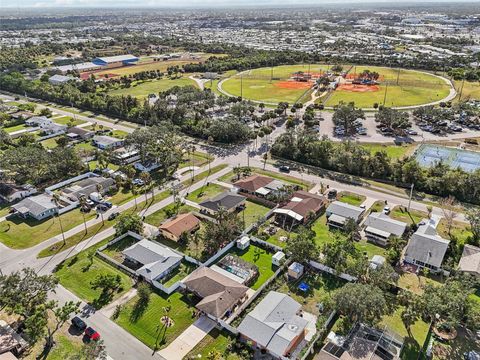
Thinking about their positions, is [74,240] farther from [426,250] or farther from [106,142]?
[426,250]

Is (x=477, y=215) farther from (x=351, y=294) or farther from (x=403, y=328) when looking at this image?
(x=351, y=294)

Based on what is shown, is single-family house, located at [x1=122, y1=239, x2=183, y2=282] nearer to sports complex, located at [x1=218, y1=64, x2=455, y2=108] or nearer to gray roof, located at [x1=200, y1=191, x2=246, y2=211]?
gray roof, located at [x1=200, y1=191, x2=246, y2=211]

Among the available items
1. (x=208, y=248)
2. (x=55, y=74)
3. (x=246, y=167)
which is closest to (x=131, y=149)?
(x=246, y=167)

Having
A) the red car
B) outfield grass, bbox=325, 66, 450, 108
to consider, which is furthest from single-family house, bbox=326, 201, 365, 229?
outfield grass, bbox=325, 66, 450, 108

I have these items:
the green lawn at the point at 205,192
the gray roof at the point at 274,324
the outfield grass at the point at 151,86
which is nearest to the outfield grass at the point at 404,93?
the outfield grass at the point at 151,86

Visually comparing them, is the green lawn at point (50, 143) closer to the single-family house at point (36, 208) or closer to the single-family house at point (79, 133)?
the single-family house at point (79, 133)

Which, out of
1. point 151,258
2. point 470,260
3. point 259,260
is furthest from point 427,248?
point 151,258
